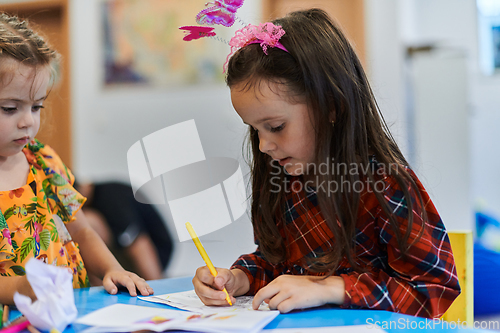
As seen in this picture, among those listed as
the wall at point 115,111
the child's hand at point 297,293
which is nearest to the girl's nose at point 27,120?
the child's hand at point 297,293

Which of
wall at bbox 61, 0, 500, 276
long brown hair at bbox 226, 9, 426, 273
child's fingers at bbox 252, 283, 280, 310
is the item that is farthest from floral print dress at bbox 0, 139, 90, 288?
wall at bbox 61, 0, 500, 276

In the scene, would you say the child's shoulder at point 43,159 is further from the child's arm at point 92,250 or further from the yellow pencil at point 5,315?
the yellow pencil at point 5,315

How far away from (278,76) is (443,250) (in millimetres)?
356

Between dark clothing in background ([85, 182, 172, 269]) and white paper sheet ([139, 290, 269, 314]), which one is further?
dark clothing in background ([85, 182, 172, 269])

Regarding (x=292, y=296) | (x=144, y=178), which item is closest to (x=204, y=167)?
(x=144, y=178)

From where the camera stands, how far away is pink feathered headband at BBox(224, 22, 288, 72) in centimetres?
74

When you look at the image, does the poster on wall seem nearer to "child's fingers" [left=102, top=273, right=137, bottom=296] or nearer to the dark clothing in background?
the dark clothing in background

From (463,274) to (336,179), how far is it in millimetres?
267

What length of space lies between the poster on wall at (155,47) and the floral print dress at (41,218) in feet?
5.66

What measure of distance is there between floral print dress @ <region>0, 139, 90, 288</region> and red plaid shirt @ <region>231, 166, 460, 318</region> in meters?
0.36

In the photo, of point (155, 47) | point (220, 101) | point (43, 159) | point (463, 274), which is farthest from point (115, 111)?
point (463, 274)

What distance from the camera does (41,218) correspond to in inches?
33.1

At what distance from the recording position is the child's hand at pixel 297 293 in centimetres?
59

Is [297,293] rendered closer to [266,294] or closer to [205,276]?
[266,294]
